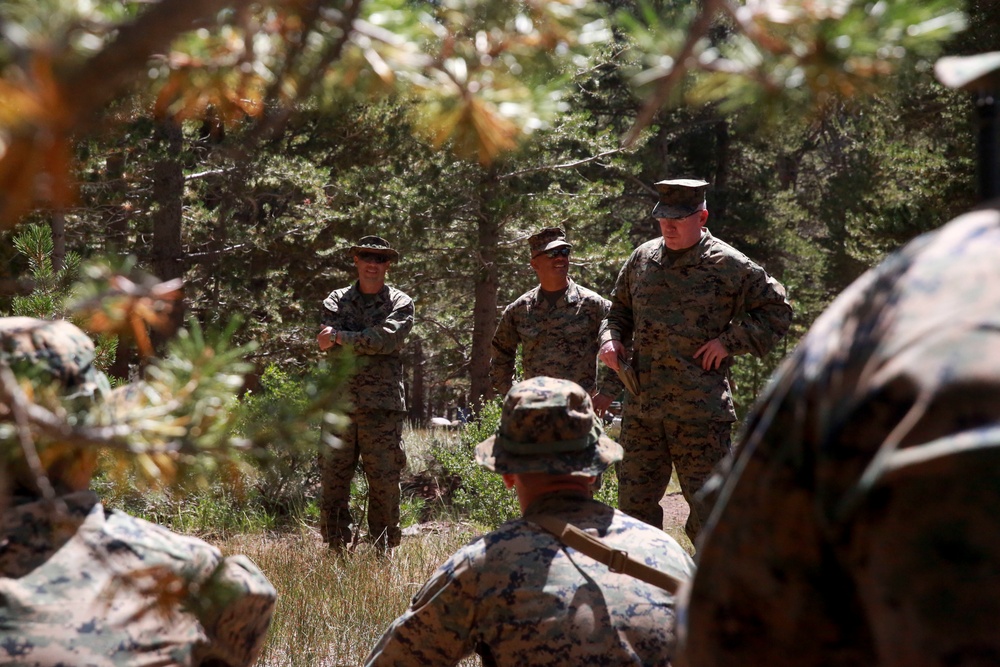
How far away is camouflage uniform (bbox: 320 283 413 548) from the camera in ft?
24.5

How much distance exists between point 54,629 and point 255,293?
11.9 metres

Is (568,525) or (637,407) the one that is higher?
(568,525)

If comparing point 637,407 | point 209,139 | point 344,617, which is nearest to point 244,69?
point 344,617

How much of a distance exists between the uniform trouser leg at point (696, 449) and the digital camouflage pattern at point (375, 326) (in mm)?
2423

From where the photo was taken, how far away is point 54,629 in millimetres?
2258

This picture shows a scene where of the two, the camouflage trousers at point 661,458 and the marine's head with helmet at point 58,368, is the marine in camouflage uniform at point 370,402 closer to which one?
the camouflage trousers at point 661,458

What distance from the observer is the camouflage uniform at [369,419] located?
24.5 ft

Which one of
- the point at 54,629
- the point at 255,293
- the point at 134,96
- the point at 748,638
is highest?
the point at 134,96

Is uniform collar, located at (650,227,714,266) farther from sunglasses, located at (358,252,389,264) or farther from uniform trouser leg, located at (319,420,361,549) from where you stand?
uniform trouser leg, located at (319,420,361,549)

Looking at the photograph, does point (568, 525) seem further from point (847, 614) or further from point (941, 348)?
point (941, 348)

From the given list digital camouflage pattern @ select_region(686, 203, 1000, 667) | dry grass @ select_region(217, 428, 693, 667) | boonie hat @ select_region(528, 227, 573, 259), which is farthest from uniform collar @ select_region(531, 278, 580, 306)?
digital camouflage pattern @ select_region(686, 203, 1000, 667)

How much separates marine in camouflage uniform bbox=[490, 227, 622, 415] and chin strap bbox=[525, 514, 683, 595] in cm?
447

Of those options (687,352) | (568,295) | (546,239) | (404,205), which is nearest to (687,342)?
(687,352)

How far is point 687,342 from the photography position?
5.75 meters
